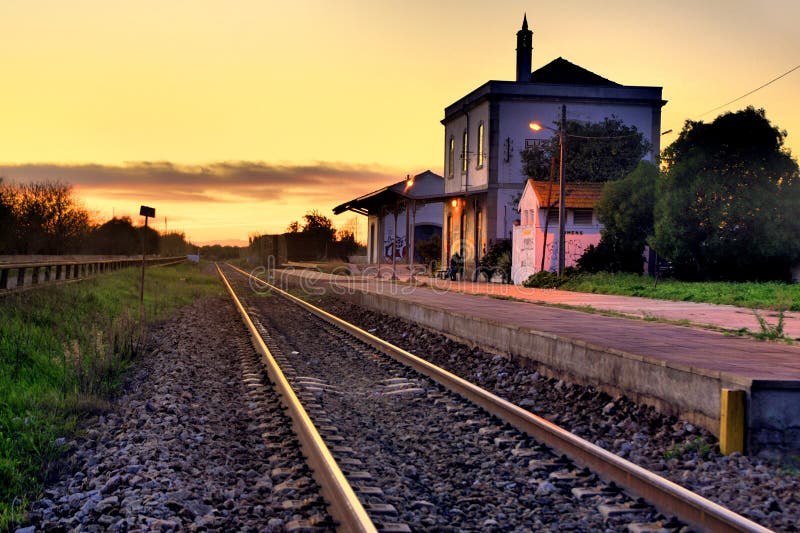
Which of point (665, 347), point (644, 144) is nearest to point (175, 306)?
point (665, 347)

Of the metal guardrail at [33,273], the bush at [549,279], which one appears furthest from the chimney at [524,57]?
the metal guardrail at [33,273]

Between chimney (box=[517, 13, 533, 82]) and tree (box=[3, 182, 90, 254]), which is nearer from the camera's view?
chimney (box=[517, 13, 533, 82])

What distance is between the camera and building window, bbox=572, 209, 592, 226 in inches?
1287

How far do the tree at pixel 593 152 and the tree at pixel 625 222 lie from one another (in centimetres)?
1120

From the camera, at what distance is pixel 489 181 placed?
142 ft

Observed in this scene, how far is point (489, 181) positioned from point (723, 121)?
58.4 feet

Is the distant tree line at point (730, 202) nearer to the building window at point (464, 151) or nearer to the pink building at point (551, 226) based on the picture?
the pink building at point (551, 226)

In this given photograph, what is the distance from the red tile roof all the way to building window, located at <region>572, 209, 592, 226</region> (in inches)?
10.6

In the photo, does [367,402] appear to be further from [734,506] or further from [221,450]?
[734,506]

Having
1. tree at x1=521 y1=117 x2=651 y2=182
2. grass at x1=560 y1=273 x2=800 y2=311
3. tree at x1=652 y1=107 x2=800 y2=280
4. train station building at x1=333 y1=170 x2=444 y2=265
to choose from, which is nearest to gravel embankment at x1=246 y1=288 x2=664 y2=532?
grass at x1=560 y1=273 x2=800 y2=311

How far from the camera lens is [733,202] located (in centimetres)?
2566

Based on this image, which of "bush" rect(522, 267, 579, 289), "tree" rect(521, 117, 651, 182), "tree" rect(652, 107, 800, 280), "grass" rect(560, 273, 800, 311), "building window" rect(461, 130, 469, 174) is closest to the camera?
"grass" rect(560, 273, 800, 311)

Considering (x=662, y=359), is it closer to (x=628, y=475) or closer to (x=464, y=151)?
(x=628, y=475)

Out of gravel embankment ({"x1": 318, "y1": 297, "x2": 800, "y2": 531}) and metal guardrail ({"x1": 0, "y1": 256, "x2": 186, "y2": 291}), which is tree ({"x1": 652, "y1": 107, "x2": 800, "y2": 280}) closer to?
gravel embankment ({"x1": 318, "y1": 297, "x2": 800, "y2": 531})
